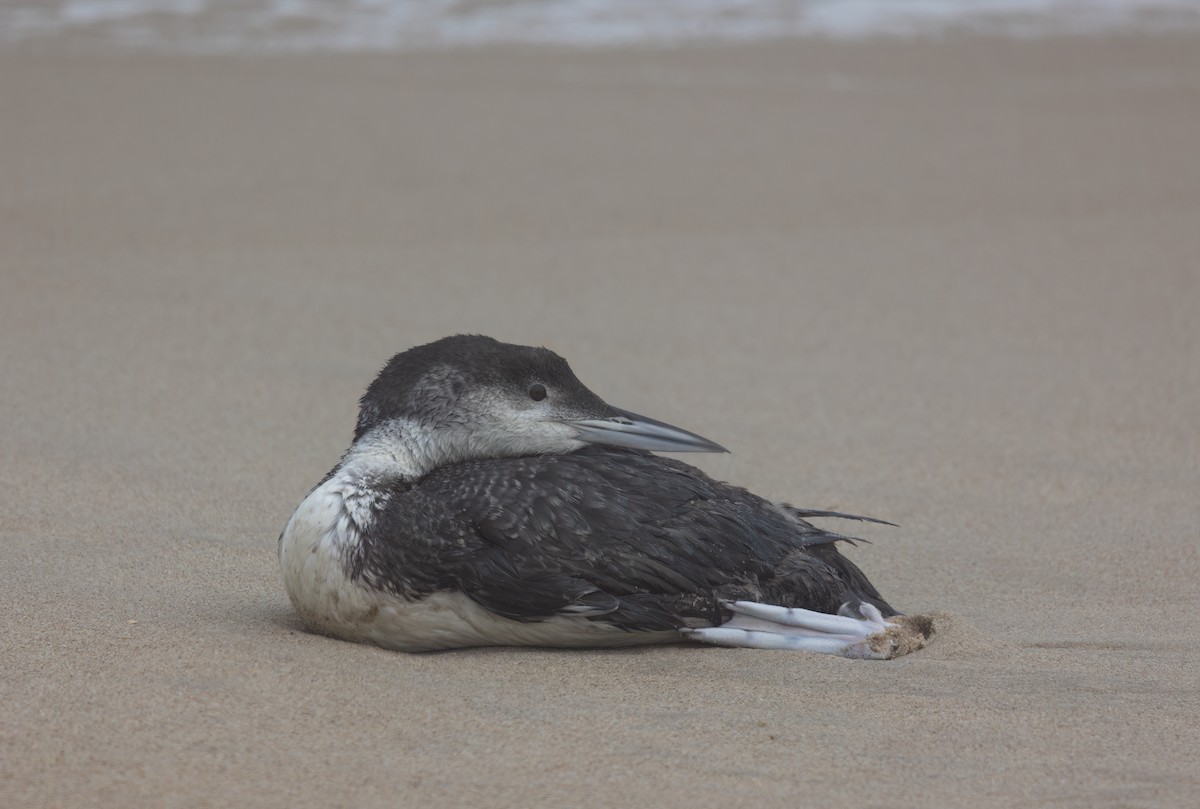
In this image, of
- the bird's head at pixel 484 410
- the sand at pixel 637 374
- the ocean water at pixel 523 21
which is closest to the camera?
the sand at pixel 637 374

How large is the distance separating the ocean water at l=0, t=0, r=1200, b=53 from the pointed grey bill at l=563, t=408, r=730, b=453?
305 inches

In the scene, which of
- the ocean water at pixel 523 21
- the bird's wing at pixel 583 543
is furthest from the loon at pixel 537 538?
the ocean water at pixel 523 21

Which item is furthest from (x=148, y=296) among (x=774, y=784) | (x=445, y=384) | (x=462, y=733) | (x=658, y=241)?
(x=774, y=784)

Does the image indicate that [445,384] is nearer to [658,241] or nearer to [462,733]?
[462,733]

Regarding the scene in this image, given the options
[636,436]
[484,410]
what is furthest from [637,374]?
[484,410]

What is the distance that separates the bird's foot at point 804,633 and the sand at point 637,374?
5 cm

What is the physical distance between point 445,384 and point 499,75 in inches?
274

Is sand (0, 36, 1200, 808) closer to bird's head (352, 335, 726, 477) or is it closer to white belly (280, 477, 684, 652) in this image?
white belly (280, 477, 684, 652)

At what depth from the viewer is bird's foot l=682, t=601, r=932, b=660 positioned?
3484 mm

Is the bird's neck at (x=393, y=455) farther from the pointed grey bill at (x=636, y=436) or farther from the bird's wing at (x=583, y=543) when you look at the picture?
the pointed grey bill at (x=636, y=436)

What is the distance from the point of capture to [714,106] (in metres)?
9.63

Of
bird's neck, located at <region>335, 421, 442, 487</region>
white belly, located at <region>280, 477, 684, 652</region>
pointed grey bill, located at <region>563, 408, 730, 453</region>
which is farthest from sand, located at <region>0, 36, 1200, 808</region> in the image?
pointed grey bill, located at <region>563, 408, 730, 453</region>

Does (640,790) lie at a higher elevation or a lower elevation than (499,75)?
lower

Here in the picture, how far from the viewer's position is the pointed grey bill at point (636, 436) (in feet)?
12.3
